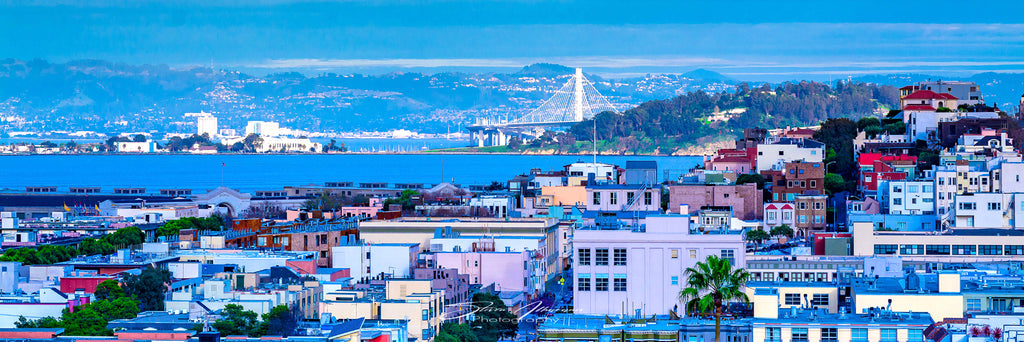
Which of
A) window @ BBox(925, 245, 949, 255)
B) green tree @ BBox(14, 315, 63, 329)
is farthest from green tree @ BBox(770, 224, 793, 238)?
green tree @ BBox(14, 315, 63, 329)

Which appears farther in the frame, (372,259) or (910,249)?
(910,249)

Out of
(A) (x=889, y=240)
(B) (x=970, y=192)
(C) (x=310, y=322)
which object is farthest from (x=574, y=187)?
(C) (x=310, y=322)

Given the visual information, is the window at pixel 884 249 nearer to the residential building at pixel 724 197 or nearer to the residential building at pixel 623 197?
the residential building at pixel 623 197

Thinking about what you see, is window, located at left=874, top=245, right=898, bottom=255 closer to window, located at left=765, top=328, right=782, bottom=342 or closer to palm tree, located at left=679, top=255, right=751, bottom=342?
palm tree, located at left=679, top=255, right=751, bottom=342

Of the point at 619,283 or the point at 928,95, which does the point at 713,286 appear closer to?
the point at 619,283

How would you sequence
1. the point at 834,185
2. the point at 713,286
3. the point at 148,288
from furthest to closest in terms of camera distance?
the point at 834,185
the point at 148,288
the point at 713,286

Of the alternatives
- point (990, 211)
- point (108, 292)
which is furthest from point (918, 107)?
point (108, 292)

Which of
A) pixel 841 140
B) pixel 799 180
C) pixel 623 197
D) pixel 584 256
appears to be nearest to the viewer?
pixel 584 256
